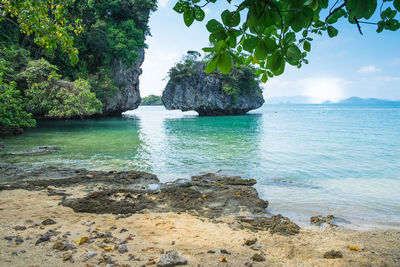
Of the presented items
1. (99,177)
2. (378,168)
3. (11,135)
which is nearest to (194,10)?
(99,177)

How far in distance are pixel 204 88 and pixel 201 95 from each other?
4.68 ft

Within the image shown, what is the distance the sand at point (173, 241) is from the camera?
8.87 ft

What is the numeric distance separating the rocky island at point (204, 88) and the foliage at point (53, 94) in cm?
2922

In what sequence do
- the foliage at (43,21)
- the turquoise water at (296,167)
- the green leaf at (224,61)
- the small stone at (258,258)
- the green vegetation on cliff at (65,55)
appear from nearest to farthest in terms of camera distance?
the green leaf at (224,61) < the small stone at (258,258) < the foliage at (43,21) < the green vegetation on cliff at (65,55) < the turquoise water at (296,167)

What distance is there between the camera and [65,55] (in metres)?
26.6

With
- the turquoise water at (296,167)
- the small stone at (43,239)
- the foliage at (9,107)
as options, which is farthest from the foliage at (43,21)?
the foliage at (9,107)

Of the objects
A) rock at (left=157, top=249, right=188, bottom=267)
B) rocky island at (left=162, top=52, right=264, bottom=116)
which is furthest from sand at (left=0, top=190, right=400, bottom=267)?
rocky island at (left=162, top=52, right=264, bottom=116)

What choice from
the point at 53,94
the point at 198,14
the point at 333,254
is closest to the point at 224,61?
the point at 198,14

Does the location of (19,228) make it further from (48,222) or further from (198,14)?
(198,14)

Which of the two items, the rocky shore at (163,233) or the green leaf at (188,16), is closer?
the green leaf at (188,16)

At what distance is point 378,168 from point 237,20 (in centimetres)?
1048

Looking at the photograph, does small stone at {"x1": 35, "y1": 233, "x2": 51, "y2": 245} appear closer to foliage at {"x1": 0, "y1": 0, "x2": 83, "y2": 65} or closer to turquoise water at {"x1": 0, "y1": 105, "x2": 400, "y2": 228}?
foliage at {"x1": 0, "y1": 0, "x2": 83, "y2": 65}

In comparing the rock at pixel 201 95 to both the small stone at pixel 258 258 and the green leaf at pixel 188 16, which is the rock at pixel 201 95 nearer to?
the small stone at pixel 258 258

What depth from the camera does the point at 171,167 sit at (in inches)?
351
